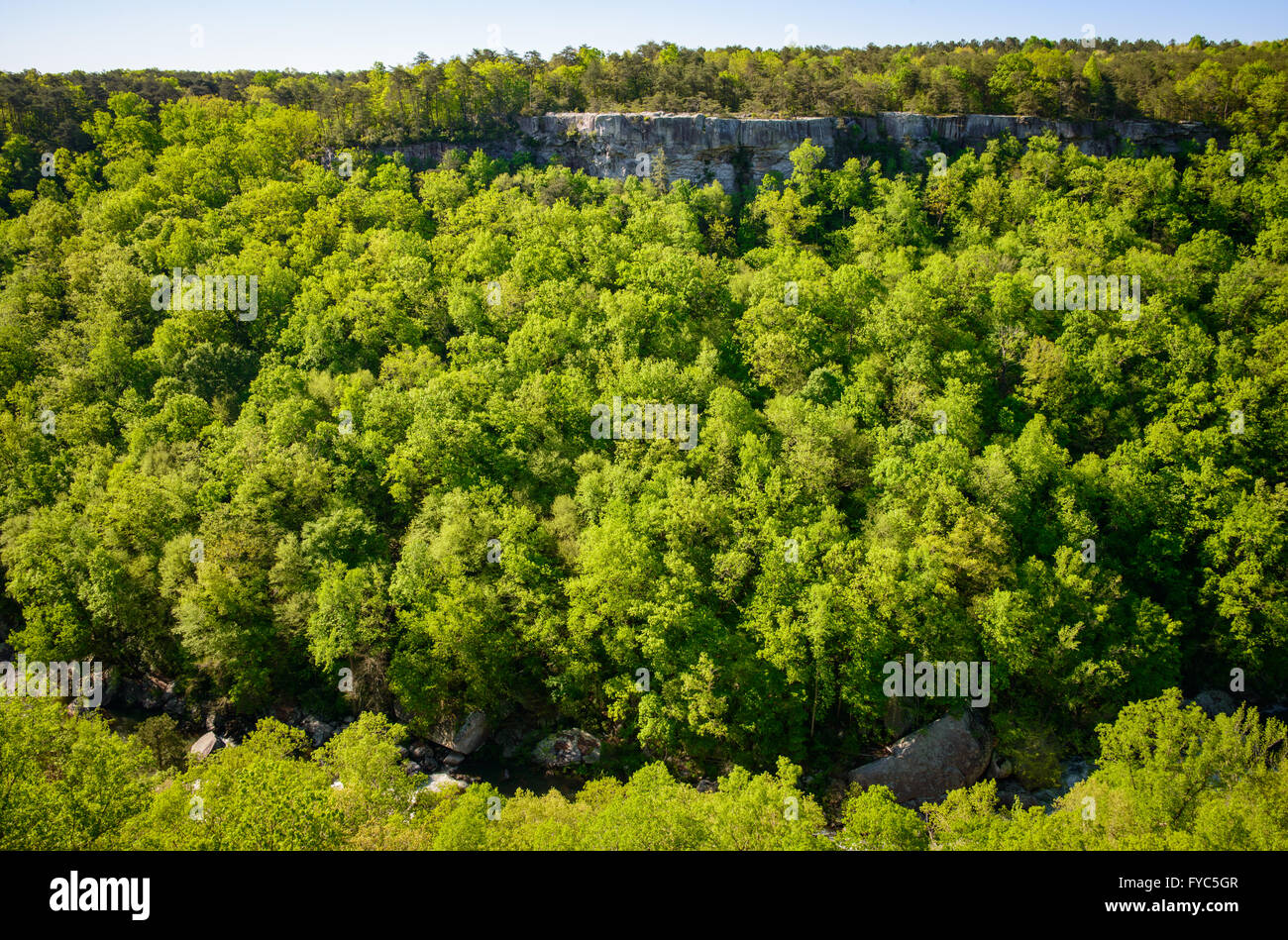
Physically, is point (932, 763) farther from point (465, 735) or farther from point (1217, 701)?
point (465, 735)

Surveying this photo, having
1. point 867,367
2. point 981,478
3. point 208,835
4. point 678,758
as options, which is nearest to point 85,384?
point 208,835

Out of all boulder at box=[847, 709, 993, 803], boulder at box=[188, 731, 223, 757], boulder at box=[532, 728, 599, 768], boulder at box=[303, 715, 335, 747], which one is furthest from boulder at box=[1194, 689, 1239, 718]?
boulder at box=[188, 731, 223, 757]

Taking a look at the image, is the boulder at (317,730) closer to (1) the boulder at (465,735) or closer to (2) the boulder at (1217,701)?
(1) the boulder at (465,735)

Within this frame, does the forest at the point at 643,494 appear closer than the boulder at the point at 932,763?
Yes

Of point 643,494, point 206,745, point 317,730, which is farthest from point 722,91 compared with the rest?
point 206,745

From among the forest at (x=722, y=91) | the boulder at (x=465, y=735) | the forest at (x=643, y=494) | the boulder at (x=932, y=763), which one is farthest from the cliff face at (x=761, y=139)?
the boulder at (x=932, y=763)
